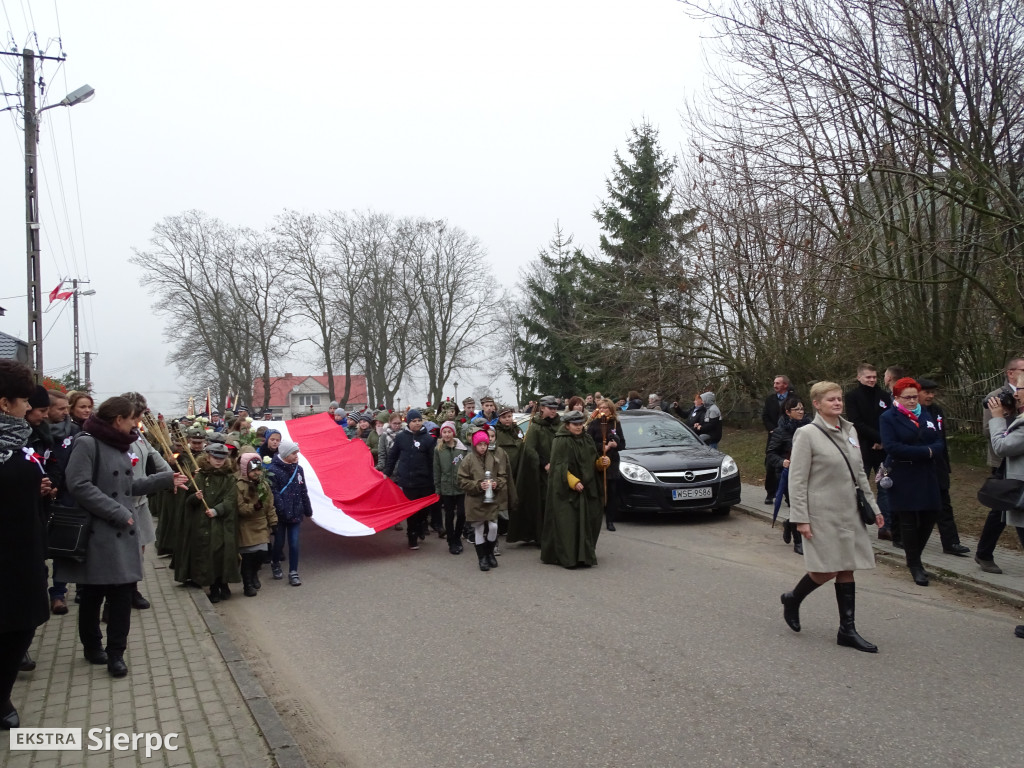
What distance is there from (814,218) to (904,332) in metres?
2.77

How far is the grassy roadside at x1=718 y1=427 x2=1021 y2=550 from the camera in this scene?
10062 millimetres

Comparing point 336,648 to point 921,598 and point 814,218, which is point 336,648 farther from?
point 814,218

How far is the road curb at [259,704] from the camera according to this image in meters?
4.12

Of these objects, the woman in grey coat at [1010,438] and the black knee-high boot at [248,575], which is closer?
the woman in grey coat at [1010,438]

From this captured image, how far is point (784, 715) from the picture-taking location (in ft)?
14.7

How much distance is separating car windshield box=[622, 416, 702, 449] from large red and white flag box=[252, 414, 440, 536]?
3907 mm

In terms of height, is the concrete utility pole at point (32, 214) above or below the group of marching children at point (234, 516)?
above

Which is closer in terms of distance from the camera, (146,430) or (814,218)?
(146,430)

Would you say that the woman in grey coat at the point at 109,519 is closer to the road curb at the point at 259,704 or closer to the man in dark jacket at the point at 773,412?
the road curb at the point at 259,704

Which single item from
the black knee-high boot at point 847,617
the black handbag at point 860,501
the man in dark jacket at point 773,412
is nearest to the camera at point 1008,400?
the black handbag at point 860,501

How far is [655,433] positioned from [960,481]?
463 centimetres

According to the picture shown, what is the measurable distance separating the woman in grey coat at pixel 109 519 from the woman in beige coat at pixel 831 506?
15.1ft

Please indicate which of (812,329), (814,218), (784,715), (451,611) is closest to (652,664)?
(784,715)

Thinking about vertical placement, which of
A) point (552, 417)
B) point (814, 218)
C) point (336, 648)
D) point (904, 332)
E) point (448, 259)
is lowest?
point (336, 648)
